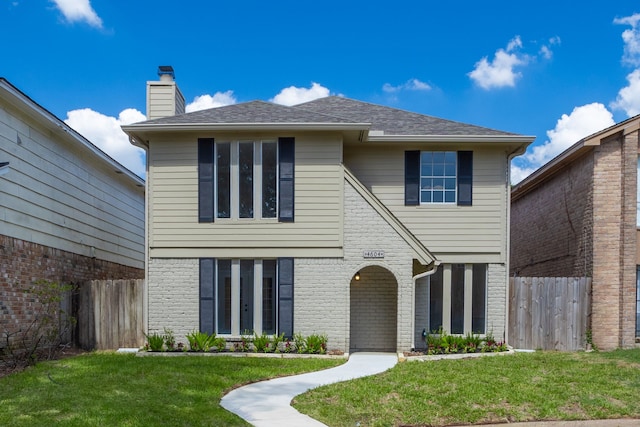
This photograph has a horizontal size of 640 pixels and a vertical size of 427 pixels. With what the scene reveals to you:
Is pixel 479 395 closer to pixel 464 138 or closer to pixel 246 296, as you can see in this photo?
pixel 246 296

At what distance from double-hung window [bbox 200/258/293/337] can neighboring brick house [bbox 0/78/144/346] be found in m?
3.74

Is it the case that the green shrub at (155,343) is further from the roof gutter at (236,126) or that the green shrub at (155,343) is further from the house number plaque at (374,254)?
the house number plaque at (374,254)

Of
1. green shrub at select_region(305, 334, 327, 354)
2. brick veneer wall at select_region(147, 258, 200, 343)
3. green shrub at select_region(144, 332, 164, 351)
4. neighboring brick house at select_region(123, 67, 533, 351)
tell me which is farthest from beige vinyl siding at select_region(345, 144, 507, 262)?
green shrub at select_region(144, 332, 164, 351)

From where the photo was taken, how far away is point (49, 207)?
1282 cm

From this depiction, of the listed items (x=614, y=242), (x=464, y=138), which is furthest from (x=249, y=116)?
(x=614, y=242)

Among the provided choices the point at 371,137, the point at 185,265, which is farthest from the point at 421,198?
the point at 185,265

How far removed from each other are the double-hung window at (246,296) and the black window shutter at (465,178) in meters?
4.55

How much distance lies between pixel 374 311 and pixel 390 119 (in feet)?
16.9

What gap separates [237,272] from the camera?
41.5ft

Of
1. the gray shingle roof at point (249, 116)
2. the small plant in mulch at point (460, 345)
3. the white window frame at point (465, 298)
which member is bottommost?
the small plant in mulch at point (460, 345)

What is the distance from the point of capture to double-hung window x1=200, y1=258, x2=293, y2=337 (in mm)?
12477

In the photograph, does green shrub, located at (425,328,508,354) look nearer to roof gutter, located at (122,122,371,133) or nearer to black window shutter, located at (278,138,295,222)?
black window shutter, located at (278,138,295,222)

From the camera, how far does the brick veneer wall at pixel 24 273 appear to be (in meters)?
10.9

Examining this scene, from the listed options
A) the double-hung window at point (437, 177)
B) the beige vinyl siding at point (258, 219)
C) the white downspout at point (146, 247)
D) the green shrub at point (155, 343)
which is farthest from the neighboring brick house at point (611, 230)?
the white downspout at point (146, 247)
